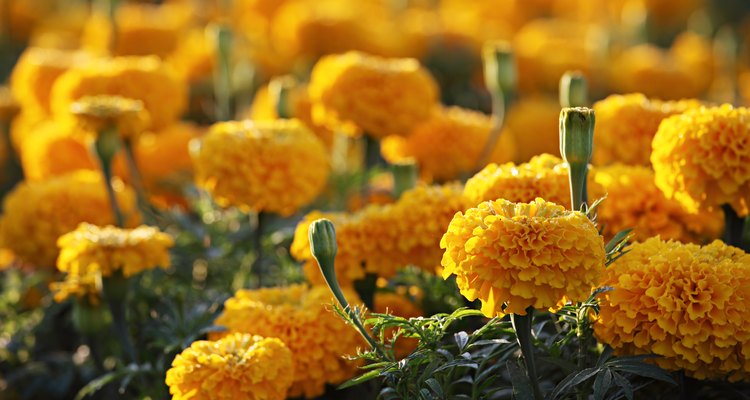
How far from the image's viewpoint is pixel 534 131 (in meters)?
3.86

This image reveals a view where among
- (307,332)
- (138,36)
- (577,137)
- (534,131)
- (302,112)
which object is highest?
(577,137)

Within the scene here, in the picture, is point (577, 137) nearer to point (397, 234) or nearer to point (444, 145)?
point (397, 234)

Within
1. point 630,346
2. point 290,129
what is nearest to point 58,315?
point 290,129

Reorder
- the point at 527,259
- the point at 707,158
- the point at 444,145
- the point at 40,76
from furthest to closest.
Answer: the point at 40,76, the point at 444,145, the point at 707,158, the point at 527,259

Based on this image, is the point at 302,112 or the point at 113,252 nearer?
the point at 113,252

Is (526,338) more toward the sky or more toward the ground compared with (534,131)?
more toward the sky

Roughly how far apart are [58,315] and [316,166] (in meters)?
0.97

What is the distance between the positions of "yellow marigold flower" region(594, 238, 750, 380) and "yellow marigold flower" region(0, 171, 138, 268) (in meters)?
1.59

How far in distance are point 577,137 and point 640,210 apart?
0.43 m

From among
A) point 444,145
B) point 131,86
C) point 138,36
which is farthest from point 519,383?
point 138,36

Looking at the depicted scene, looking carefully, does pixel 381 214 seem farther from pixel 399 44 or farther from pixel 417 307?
pixel 399 44

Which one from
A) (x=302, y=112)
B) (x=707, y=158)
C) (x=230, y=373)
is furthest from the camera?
(x=302, y=112)

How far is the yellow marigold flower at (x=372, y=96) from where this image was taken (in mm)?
2766

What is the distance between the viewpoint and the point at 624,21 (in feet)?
19.3
